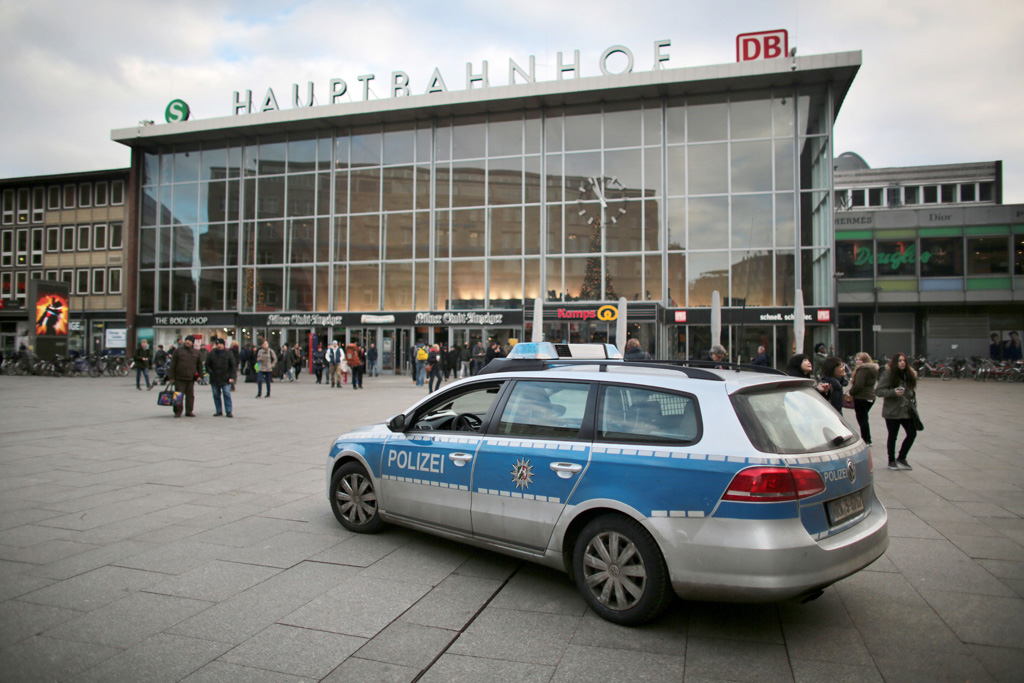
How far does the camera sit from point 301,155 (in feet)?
118

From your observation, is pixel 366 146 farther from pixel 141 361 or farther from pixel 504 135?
pixel 141 361

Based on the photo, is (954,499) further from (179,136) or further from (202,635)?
(179,136)

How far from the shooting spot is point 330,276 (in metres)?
35.3

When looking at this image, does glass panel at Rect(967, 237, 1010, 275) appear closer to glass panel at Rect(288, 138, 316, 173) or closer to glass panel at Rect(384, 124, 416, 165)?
glass panel at Rect(384, 124, 416, 165)

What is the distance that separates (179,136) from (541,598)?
134 ft

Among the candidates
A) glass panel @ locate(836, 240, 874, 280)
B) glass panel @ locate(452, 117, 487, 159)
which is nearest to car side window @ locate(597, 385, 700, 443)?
glass panel @ locate(452, 117, 487, 159)

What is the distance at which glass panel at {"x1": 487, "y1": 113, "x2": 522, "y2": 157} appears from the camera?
3291 centimetres

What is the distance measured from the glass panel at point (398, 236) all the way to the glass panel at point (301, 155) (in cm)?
576

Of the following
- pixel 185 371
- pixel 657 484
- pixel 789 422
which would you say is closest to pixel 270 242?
pixel 185 371

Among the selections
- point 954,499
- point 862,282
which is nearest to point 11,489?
point 954,499

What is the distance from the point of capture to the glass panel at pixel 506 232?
3250 cm

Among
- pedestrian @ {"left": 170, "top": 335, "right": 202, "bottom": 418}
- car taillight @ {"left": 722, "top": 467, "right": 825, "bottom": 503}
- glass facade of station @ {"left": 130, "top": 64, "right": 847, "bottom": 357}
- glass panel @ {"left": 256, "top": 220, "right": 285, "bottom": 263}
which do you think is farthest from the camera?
glass panel @ {"left": 256, "top": 220, "right": 285, "bottom": 263}

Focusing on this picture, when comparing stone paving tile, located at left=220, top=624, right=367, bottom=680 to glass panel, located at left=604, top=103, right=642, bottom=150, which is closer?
stone paving tile, located at left=220, top=624, right=367, bottom=680

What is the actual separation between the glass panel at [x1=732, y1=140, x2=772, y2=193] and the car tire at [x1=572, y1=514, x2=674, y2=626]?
95.8 feet
